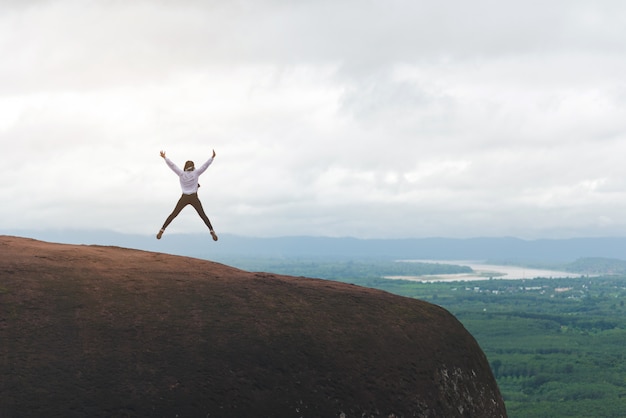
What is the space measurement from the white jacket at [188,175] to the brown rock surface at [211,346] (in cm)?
262

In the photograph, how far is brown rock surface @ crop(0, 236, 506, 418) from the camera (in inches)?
708

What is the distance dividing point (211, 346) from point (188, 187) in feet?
24.0

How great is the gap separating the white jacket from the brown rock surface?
2.62 m

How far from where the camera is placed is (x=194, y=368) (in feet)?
61.7

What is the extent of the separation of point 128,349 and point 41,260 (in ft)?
16.8

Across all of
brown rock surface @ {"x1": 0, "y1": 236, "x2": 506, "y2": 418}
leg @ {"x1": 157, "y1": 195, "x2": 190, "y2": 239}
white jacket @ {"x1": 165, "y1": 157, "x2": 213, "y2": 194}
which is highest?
white jacket @ {"x1": 165, "y1": 157, "x2": 213, "y2": 194}

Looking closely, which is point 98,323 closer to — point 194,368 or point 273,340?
point 194,368

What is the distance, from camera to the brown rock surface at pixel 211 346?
17984mm

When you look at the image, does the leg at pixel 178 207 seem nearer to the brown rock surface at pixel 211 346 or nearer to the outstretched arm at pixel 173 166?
the outstretched arm at pixel 173 166

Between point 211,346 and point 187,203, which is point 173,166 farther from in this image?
point 211,346

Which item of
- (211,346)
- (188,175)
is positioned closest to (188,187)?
(188,175)

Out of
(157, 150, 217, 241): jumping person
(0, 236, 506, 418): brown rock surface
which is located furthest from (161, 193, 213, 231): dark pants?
(0, 236, 506, 418): brown rock surface

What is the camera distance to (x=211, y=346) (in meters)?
19.5

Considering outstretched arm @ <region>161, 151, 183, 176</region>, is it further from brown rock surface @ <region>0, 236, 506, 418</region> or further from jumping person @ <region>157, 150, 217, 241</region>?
brown rock surface @ <region>0, 236, 506, 418</region>
